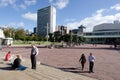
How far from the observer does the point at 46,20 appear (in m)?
164

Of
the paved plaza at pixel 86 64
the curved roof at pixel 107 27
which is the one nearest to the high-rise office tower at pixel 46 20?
the curved roof at pixel 107 27

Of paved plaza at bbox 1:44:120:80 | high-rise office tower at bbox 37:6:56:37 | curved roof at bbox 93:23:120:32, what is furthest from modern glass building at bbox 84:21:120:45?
paved plaza at bbox 1:44:120:80

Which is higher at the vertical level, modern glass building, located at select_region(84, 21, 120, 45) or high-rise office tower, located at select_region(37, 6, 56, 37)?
high-rise office tower, located at select_region(37, 6, 56, 37)

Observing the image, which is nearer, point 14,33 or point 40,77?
point 40,77

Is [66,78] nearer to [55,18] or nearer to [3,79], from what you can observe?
[3,79]

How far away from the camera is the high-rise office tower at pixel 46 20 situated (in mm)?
162000

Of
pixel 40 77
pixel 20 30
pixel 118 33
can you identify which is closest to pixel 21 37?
pixel 20 30

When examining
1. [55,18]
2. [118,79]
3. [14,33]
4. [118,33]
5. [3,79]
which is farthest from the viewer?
[55,18]

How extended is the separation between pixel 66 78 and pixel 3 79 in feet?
11.6

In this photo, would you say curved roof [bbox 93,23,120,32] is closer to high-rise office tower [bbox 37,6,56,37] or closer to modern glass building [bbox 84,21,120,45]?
modern glass building [bbox 84,21,120,45]

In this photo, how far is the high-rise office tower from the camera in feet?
531

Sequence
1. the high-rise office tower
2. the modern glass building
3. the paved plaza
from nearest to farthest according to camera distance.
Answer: the paved plaza
the modern glass building
the high-rise office tower

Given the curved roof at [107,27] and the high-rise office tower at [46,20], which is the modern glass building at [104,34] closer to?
the curved roof at [107,27]

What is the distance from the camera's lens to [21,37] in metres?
117
